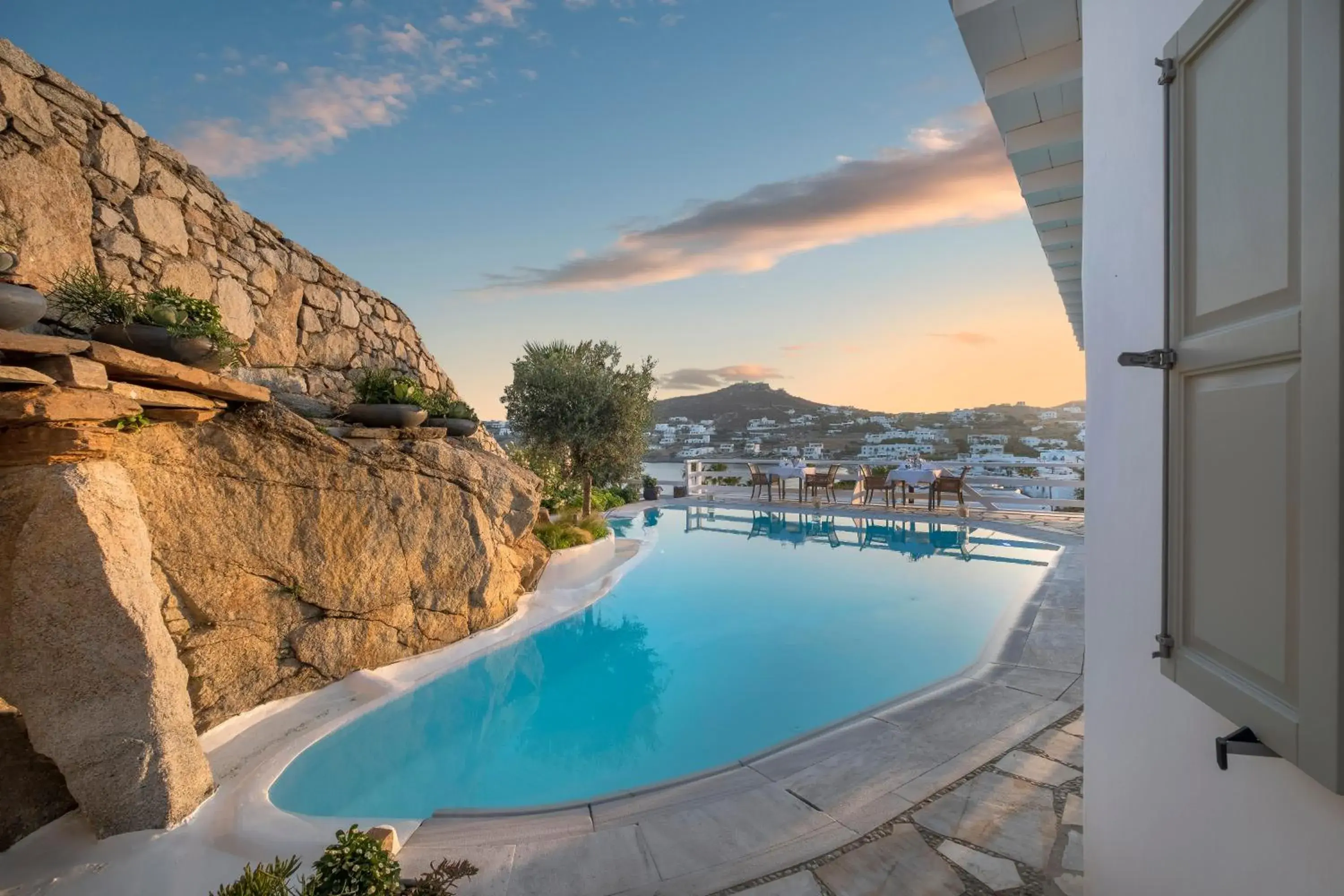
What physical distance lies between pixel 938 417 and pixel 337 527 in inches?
754

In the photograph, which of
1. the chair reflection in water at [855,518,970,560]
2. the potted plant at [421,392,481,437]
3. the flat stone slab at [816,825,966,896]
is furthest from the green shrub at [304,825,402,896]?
the chair reflection in water at [855,518,970,560]

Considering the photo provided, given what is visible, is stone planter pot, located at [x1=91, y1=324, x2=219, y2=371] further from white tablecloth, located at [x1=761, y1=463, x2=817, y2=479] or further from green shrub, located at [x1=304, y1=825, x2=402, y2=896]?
white tablecloth, located at [x1=761, y1=463, x2=817, y2=479]

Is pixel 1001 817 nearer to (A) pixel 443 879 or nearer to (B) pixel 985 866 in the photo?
(B) pixel 985 866

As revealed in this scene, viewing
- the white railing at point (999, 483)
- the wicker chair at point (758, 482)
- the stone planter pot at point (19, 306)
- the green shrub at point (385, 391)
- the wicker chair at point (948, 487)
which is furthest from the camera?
the wicker chair at point (758, 482)

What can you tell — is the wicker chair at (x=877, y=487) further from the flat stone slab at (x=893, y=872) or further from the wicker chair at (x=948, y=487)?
the flat stone slab at (x=893, y=872)

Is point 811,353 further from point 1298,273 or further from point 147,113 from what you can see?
point 1298,273

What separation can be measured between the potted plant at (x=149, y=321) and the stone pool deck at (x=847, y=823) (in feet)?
10.8

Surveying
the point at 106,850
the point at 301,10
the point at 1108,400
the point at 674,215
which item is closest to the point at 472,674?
the point at 106,850

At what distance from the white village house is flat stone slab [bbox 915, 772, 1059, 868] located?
0.49 m

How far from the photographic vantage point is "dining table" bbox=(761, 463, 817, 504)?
14.9m

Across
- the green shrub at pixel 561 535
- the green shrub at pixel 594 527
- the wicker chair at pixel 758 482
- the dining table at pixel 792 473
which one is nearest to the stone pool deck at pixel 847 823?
the green shrub at pixel 561 535

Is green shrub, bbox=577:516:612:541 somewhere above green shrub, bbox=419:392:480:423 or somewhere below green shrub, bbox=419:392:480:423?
below

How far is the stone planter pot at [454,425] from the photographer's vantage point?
6.97 metres

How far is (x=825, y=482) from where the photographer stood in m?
14.8
